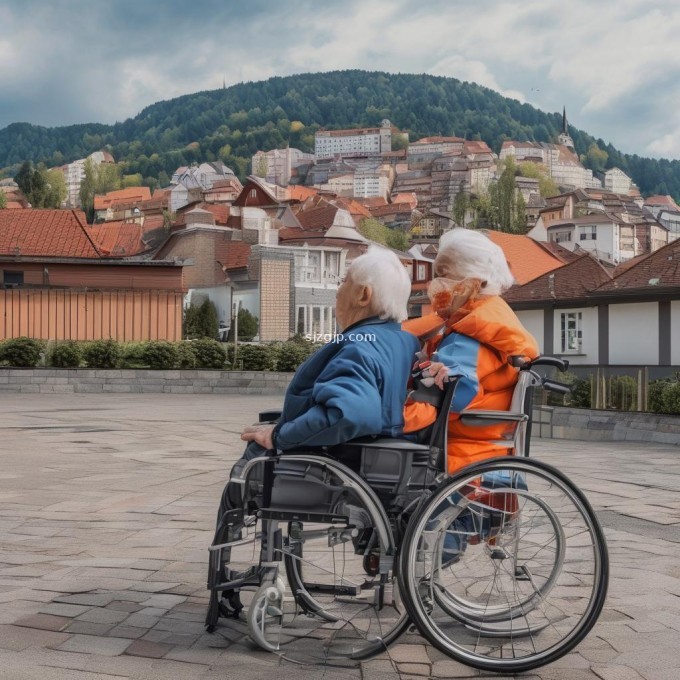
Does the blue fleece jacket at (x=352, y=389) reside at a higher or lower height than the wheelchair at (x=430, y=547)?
higher

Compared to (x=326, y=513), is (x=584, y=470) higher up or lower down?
lower down

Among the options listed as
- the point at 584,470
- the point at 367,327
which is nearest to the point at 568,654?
the point at 367,327

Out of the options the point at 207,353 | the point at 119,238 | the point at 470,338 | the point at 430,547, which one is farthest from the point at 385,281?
the point at 119,238

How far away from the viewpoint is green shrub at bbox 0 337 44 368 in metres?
28.7

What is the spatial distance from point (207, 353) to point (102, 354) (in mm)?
2955

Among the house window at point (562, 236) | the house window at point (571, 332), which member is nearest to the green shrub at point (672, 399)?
the house window at point (571, 332)

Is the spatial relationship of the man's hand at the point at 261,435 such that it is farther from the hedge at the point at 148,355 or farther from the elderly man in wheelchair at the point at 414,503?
the hedge at the point at 148,355

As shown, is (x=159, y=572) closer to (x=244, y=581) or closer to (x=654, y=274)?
(x=244, y=581)

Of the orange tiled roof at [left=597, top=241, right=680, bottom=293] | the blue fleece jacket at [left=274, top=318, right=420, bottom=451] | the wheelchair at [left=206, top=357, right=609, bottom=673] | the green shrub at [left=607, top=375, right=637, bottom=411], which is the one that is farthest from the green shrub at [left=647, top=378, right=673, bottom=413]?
the blue fleece jacket at [left=274, top=318, right=420, bottom=451]

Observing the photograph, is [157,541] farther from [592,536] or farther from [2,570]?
[592,536]

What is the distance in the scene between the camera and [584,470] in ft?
37.7

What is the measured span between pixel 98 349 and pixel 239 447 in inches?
661

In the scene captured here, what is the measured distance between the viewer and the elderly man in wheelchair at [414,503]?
375 centimetres

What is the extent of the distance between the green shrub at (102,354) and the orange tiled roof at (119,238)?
72946mm
